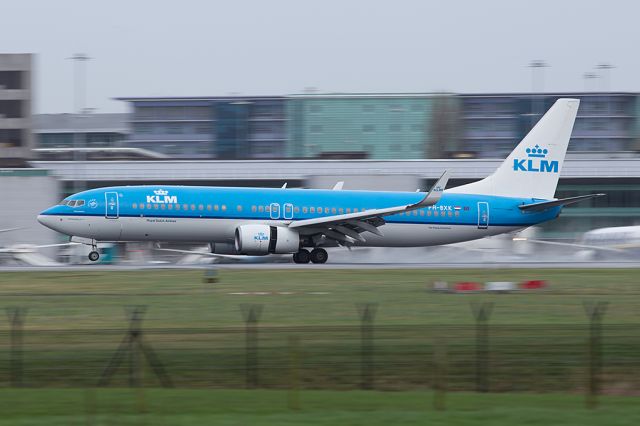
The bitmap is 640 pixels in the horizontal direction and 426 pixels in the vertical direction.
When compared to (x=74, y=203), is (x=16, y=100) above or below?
above

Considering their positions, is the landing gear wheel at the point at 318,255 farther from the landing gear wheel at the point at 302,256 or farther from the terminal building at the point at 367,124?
the terminal building at the point at 367,124

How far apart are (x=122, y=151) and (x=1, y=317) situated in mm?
84398

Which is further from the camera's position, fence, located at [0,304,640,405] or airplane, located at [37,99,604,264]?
airplane, located at [37,99,604,264]

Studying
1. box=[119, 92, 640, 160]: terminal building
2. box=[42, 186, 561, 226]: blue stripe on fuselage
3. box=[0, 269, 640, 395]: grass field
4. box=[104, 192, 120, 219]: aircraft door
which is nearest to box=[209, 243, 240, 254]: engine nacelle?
box=[42, 186, 561, 226]: blue stripe on fuselage

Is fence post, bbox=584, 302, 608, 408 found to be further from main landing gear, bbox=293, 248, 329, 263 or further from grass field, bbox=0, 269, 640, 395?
main landing gear, bbox=293, 248, 329, 263

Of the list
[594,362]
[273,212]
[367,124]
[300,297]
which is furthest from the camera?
[367,124]

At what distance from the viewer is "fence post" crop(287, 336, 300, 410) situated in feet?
53.2

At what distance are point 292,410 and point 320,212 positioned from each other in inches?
1146

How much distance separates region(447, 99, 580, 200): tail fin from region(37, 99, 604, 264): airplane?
5cm

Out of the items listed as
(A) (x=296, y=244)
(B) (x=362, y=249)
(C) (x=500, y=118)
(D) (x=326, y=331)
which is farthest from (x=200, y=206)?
(C) (x=500, y=118)

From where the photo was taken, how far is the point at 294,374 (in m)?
16.5

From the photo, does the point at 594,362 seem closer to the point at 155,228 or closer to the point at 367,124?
the point at 155,228

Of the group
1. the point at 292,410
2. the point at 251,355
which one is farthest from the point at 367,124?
the point at 292,410

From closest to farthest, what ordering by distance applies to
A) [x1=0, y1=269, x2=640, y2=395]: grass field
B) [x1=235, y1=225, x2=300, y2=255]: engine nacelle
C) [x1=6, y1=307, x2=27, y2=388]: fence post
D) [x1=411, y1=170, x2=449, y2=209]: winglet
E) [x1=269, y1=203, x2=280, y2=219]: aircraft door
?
[x1=6, y1=307, x2=27, y2=388]: fence post
[x1=0, y1=269, x2=640, y2=395]: grass field
[x1=411, y1=170, x2=449, y2=209]: winglet
[x1=235, y1=225, x2=300, y2=255]: engine nacelle
[x1=269, y1=203, x2=280, y2=219]: aircraft door
